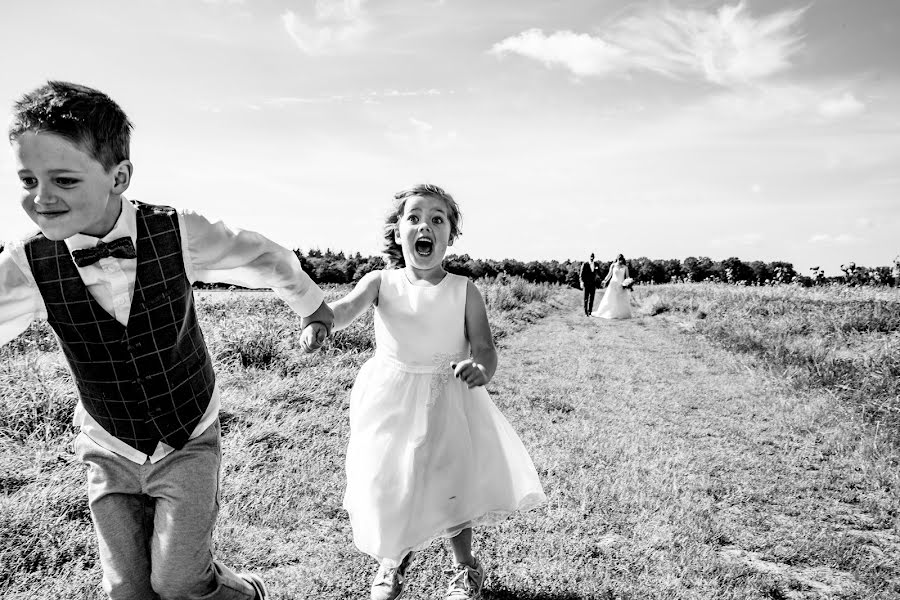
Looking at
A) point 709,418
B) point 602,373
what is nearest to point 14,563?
point 709,418

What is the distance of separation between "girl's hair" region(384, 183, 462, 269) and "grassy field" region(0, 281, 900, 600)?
168 cm

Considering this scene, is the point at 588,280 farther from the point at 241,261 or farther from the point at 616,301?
the point at 241,261

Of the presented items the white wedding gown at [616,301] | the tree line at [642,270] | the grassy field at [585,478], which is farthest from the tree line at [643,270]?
the grassy field at [585,478]

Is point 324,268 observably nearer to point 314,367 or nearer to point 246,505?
point 314,367

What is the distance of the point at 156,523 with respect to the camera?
2.09 meters

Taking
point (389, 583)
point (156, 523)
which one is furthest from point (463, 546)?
point (156, 523)

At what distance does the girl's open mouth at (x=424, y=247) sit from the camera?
2.88 meters

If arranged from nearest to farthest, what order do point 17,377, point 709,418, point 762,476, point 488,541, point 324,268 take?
point 488,541, point 762,476, point 17,377, point 709,418, point 324,268

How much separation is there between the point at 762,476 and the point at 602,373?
398 cm

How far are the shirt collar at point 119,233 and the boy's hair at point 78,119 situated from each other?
0.17 m

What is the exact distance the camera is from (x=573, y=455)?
4.84 metres

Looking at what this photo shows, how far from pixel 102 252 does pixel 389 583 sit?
1.89 metres

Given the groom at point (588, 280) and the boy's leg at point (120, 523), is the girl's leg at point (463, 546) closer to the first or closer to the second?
the boy's leg at point (120, 523)

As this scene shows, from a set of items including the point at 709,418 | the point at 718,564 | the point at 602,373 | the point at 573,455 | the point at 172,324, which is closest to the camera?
the point at 172,324
